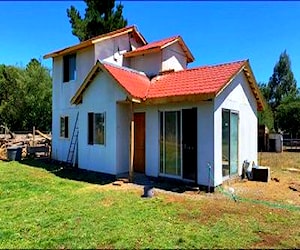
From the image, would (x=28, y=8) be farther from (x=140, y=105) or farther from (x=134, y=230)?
(x=134, y=230)

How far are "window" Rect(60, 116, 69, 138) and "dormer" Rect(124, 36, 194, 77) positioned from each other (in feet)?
17.7

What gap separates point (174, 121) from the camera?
11.5 metres

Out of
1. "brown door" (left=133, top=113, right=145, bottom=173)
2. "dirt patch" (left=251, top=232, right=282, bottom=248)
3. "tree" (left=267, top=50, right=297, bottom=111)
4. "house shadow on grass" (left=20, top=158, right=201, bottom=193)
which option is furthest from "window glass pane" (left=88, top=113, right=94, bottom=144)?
"tree" (left=267, top=50, right=297, bottom=111)

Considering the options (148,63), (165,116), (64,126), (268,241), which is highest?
(148,63)

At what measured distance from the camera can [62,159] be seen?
58.4 ft

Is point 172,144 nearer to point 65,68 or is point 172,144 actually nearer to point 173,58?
point 173,58

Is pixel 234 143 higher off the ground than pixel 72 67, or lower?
lower

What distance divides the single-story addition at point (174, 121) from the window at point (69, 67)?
3.96 m

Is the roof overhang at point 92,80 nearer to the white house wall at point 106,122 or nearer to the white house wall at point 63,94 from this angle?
the white house wall at point 106,122

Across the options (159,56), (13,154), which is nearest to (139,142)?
(159,56)

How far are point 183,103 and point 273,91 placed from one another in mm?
51095

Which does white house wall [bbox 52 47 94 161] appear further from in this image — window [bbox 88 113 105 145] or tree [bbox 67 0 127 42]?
tree [bbox 67 0 127 42]

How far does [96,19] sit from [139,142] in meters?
17.8

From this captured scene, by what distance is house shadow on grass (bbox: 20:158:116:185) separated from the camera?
12281 millimetres
